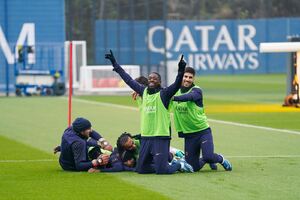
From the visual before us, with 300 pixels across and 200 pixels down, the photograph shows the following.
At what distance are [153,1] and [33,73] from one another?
29.0 ft

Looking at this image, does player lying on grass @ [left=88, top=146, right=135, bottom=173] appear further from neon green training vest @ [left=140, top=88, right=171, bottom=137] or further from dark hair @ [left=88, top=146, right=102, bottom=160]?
neon green training vest @ [left=140, top=88, right=171, bottom=137]

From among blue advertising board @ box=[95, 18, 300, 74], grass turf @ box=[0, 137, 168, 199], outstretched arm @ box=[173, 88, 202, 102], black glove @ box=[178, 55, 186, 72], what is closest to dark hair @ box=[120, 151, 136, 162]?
grass turf @ box=[0, 137, 168, 199]

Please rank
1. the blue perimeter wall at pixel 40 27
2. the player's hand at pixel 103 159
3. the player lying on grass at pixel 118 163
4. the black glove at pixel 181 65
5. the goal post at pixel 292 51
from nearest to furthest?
the black glove at pixel 181 65, the player's hand at pixel 103 159, the player lying on grass at pixel 118 163, the goal post at pixel 292 51, the blue perimeter wall at pixel 40 27

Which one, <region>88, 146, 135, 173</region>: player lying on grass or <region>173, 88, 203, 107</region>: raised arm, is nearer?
<region>173, 88, 203, 107</region>: raised arm

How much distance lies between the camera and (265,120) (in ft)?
96.7

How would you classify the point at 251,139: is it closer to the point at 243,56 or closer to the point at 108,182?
the point at 108,182

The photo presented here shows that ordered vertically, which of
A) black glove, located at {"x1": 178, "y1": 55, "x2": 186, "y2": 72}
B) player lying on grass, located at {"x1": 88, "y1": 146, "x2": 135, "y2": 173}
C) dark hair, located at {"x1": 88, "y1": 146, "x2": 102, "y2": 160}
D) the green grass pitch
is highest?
black glove, located at {"x1": 178, "y1": 55, "x2": 186, "y2": 72}

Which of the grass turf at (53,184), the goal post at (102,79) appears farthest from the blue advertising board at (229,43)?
the grass turf at (53,184)

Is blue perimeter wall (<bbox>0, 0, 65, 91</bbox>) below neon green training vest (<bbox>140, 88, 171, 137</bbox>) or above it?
above

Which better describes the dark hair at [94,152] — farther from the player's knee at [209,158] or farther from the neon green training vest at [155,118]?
the player's knee at [209,158]

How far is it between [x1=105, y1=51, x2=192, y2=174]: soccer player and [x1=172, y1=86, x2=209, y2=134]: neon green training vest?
16.6 inches

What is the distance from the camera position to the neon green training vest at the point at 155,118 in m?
17.3

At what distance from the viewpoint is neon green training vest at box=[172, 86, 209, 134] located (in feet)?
58.3

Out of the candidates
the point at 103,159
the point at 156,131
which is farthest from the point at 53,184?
the point at 156,131
